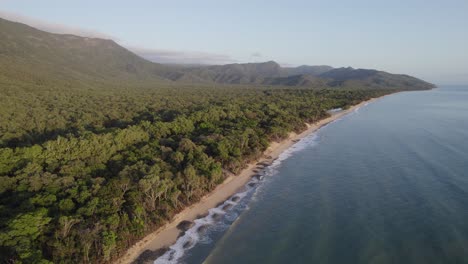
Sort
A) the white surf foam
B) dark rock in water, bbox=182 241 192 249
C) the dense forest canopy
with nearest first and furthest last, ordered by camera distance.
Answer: the dense forest canopy, the white surf foam, dark rock in water, bbox=182 241 192 249

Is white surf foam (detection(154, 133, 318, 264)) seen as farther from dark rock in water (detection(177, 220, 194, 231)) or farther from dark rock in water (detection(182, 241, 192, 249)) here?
dark rock in water (detection(177, 220, 194, 231))

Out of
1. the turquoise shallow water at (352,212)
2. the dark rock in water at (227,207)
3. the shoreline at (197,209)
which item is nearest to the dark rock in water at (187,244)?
the turquoise shallow water at (352,212)

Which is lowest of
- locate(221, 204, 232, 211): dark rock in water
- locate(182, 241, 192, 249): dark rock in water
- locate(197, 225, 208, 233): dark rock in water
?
locate(182, 241, 192, 249): dark rock in water

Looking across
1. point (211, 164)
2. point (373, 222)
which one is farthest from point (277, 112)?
point (373, 222)

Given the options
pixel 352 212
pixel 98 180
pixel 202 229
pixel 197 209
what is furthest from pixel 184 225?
pixel 352 212

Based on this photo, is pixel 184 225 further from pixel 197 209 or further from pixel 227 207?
pixel 227 207

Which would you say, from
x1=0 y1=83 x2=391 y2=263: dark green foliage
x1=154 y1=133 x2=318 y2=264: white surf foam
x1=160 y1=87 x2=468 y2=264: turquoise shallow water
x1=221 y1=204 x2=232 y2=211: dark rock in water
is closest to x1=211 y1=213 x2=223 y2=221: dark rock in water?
x1=154 y1=133 x2=318 y2=264: white surf foam

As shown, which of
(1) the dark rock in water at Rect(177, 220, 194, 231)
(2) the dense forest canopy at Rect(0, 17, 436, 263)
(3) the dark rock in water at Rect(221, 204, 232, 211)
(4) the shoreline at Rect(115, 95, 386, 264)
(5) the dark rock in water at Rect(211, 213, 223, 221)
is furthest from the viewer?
(3) the dark rock in water at Rect(221, 204, 232, 211)
